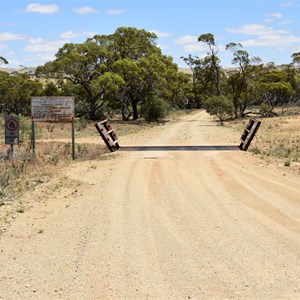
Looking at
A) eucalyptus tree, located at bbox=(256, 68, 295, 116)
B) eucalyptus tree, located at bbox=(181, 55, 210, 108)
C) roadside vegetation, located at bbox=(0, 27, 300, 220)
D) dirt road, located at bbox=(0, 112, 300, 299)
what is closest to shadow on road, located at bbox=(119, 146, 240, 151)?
dirt road, located at bbox=(0, 112, 300, 299)

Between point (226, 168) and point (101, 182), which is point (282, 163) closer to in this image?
point (226, 168)

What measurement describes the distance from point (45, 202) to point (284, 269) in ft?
15.5

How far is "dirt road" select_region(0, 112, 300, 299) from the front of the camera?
15.8ft

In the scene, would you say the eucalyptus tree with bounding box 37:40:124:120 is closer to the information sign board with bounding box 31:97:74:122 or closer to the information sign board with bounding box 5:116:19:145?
the information sign board with bounding box 31:97:74:122

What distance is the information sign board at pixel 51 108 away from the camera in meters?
14.3

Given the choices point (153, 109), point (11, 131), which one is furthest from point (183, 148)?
point (153, 109)

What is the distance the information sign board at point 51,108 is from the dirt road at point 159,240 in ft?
13.4

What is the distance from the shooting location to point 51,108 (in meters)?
14.3

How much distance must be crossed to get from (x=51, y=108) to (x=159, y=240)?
903cm

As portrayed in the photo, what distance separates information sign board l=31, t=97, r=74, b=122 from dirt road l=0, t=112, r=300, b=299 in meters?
4.08

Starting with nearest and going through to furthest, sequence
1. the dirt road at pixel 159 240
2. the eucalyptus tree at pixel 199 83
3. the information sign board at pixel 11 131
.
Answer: the dirt road at pixel 159 240 → the information sign board at pixel 11 131 → the eucalyptus tree at pixel 199 83

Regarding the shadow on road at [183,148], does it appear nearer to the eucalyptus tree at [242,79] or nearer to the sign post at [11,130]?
the sign post at [11,130]

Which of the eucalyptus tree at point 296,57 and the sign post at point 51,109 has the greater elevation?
the eucalyptus tree at point 296,57

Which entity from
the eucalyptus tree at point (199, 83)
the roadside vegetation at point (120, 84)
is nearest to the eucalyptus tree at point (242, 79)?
the roadside vegetation at point (120, 84)
